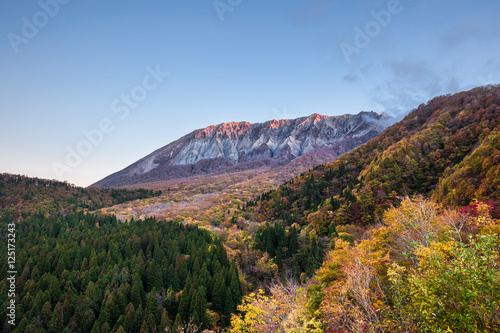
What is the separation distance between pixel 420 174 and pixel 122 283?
69.3 m

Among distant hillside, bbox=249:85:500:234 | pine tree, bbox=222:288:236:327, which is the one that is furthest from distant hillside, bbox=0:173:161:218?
pine tree, bbox=222:288:236:327

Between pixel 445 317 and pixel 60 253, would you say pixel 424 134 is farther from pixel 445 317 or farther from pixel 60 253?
pixel 60 253

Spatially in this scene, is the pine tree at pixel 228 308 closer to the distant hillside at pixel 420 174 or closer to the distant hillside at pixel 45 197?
the distant hillside at pixel 420 174

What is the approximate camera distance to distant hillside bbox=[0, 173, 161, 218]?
12488cm

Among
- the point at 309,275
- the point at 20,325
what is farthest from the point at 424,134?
the point at 20,325

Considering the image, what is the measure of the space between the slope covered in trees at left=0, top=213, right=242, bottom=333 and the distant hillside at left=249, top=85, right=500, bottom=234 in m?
29.0

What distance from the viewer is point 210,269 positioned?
54031 millimetres

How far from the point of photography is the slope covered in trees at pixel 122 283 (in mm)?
38406

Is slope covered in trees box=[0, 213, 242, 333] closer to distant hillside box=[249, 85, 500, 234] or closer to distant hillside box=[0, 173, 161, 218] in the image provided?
distant hillside box=[249, 85, 500, 234]

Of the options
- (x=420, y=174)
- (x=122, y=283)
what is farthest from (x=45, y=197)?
(x=420, y=174)

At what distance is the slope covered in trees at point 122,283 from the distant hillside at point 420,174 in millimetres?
29018

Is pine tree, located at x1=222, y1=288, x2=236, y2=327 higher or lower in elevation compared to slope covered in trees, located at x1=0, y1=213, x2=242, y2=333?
lower

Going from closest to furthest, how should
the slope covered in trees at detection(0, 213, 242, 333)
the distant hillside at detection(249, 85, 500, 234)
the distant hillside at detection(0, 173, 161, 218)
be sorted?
1. the slope covered in trees at detection(0, 213, 242, 333)
2. the distant hillside at detection(249, 85, 500, 234)
3. the distant hillside at detection(0, 173, 161, 218)

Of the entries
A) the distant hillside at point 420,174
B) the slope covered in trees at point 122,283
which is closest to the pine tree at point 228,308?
the slope covered in trees at point 122,283
